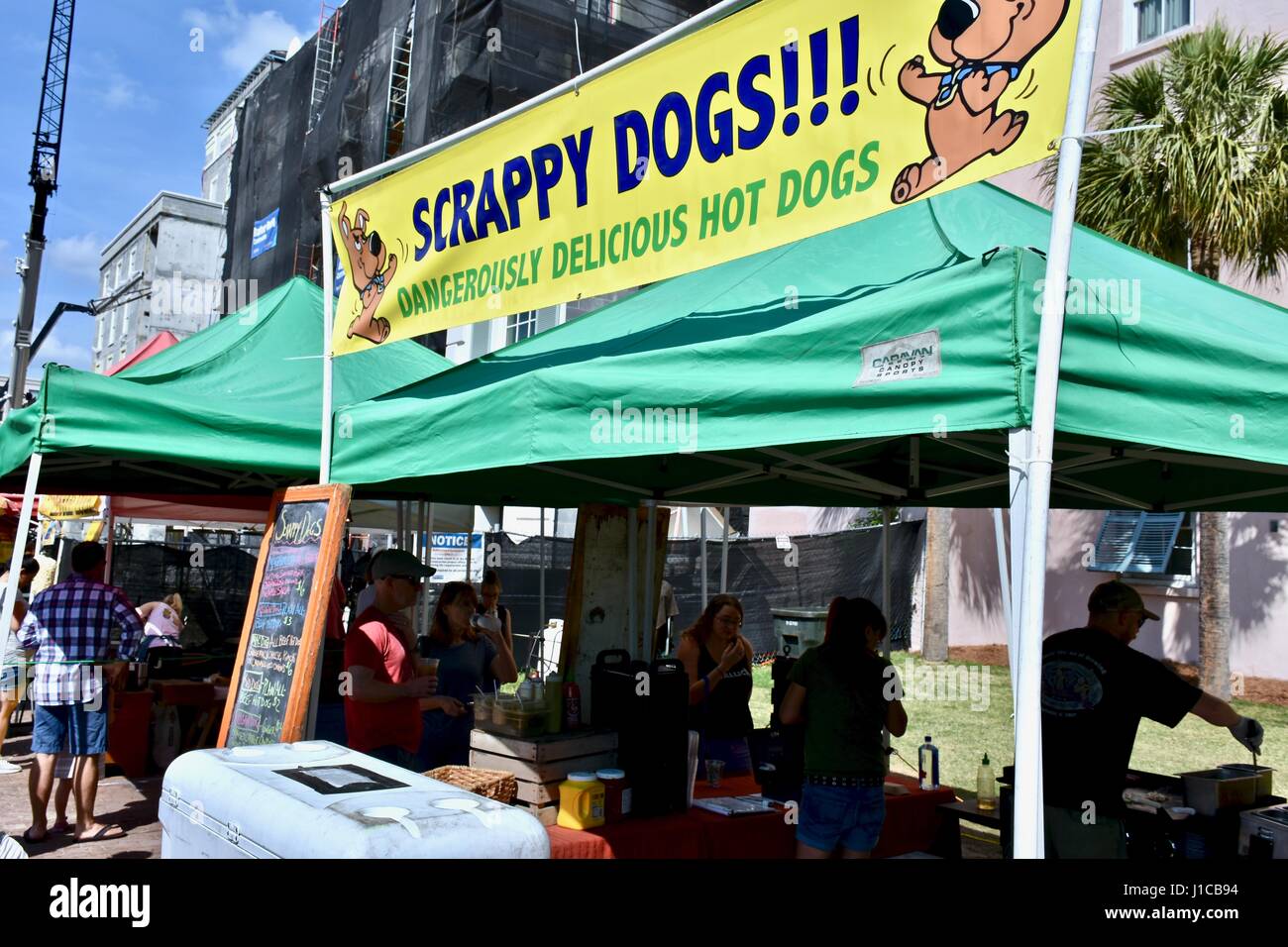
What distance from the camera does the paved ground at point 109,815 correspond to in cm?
590

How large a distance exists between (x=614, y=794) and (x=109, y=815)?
438 centimetres

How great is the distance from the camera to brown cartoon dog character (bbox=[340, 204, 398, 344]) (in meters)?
5.03

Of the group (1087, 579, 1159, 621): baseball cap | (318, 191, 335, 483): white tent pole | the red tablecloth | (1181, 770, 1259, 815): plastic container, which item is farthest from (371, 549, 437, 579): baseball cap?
(1181, 770, 1259, 815): plastic container

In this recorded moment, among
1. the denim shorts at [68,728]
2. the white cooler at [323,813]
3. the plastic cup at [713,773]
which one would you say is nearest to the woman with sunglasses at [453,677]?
the plastic cup at [713,773]

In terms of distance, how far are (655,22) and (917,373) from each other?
2487 centimetres

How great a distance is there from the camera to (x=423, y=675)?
199 inches

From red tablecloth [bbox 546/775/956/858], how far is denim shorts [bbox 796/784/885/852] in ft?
1.18

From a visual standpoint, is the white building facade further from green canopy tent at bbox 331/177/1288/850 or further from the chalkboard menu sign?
green canopy tent at bbox 331/177/1288/850

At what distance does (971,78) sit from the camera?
2.93m

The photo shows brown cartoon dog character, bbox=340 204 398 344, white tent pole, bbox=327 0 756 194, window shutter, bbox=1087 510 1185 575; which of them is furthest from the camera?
window shutter, bbox=1087 510 1185 575

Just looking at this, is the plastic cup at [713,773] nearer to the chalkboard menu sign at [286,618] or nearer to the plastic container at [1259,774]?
the chalkboard menu sign at [286,618]

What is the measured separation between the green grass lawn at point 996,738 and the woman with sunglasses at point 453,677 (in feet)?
12.3
